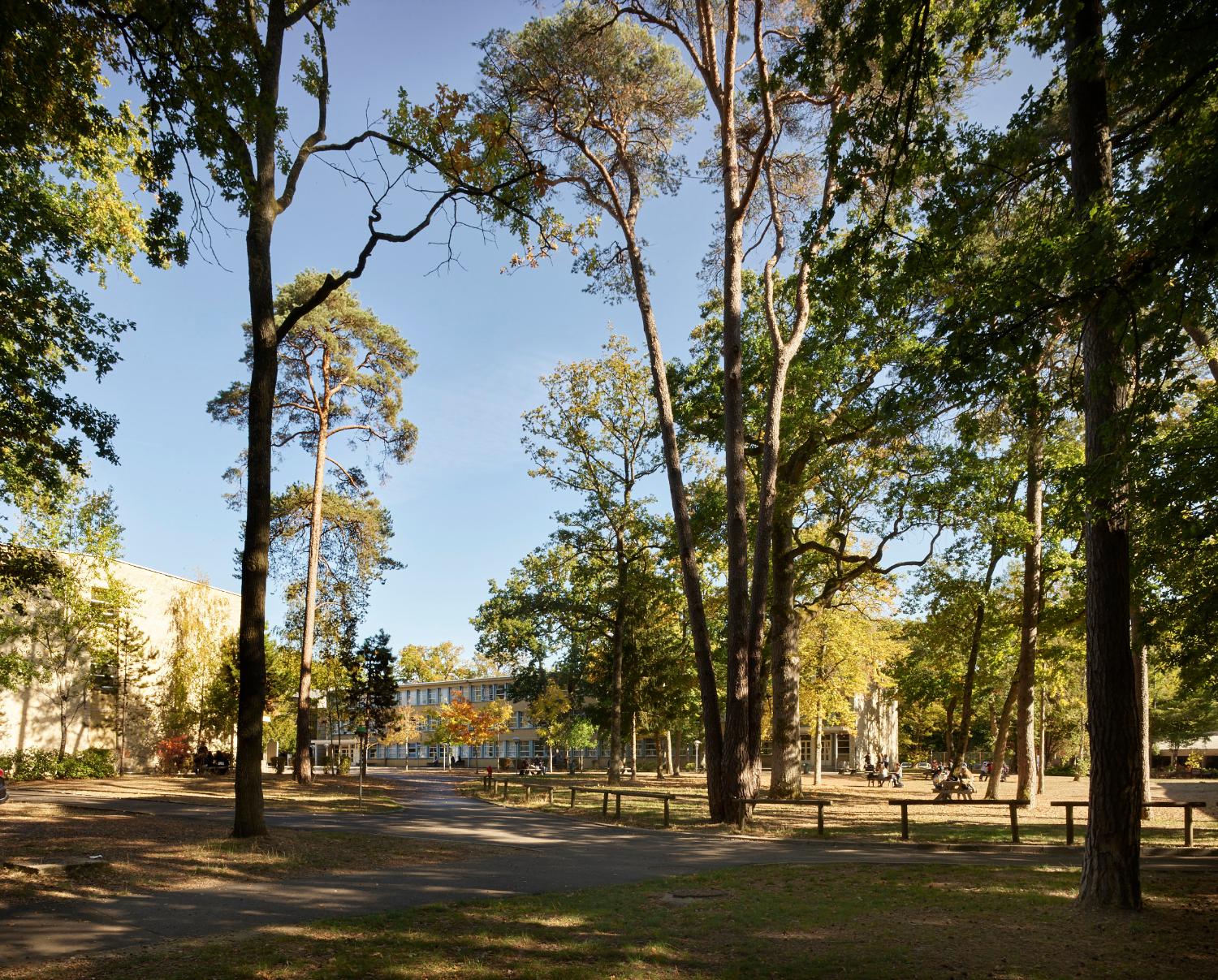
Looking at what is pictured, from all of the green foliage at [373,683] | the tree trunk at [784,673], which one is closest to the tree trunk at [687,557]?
the tree trunk at [784,673]

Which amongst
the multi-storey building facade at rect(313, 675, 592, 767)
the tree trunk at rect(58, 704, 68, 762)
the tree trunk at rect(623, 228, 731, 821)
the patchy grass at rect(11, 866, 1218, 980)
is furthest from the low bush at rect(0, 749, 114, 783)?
the multi-storey building facade at rect(313, 675, 592, 767)

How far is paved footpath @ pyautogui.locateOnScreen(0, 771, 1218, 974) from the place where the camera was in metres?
6.96

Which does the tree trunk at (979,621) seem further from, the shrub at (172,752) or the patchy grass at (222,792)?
the shrub at (172,752)

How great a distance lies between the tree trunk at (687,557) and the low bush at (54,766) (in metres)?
21.2

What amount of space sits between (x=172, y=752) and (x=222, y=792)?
9.11 m

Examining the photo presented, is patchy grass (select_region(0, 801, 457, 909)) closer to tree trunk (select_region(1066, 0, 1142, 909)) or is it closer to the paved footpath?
the paved footpath

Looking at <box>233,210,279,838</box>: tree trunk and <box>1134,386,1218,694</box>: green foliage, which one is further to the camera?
<box>233,210,279,838</box>: tree trunk

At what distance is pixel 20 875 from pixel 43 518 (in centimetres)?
2175

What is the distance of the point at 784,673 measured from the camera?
22.8 meters

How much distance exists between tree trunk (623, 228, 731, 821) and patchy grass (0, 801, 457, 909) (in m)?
6.38

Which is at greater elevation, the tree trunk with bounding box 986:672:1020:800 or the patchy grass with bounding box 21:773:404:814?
the tree trunk with bounding box 986:672:1020:800

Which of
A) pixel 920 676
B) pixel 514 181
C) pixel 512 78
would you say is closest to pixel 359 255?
pixel 514 181

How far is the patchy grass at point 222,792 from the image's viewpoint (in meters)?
20.1

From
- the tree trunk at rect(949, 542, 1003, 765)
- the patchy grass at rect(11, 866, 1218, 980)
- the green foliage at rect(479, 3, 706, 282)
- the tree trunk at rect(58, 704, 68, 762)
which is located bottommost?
the tree trunk at rect(58, 704, 68, 762)
